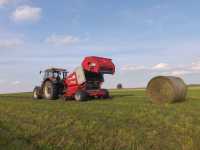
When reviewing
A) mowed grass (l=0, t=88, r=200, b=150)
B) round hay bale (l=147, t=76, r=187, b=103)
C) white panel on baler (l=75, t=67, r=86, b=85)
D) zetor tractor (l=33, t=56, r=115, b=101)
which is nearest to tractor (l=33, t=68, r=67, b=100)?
zetor tractor (l=33, t=56, r=115, b=101)

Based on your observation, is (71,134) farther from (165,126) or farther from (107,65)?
(107,65)

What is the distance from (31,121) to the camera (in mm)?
12414

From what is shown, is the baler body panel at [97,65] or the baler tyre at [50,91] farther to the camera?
the baler tyre at [50,91]

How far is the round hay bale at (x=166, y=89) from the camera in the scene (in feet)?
62.2

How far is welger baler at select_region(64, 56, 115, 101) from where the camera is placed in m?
22.9

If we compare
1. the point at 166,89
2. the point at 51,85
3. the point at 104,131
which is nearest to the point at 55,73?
the point at 51,85

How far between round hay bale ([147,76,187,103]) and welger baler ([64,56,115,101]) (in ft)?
13.7

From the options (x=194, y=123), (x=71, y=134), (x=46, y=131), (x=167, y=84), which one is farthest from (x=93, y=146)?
(x=167, y=84)

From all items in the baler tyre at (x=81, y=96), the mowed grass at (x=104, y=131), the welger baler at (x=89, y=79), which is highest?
the welger baler at (x=89, y=79)

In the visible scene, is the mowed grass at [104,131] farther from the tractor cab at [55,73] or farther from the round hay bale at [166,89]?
the tractor cab at [55,73]

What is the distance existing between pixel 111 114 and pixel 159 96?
698 cm

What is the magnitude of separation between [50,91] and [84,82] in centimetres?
356

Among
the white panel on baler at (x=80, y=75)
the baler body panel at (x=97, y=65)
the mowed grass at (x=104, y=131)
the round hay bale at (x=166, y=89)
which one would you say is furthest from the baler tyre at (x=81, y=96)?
the mowed grass at (x=104, y=131)

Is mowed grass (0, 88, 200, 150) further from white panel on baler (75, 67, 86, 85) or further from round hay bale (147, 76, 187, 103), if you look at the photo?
white panel on baler (75, 67, 86, 85)
